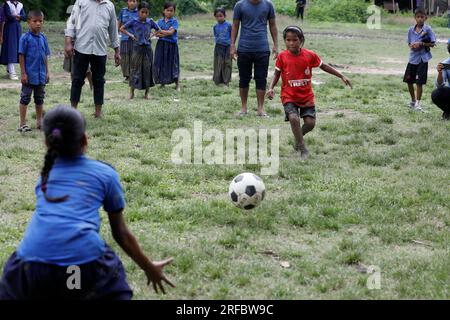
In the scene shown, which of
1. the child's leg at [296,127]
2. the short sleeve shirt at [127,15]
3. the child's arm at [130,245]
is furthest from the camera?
the short sleeve shirt at [127,15]

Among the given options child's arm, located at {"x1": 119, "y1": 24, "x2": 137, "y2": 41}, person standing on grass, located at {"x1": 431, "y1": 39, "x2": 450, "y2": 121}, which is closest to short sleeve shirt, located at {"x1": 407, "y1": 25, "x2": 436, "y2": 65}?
person standing on grass, located at {"x1": 431, "y1": 39, "x2": 450, "y2": 121}

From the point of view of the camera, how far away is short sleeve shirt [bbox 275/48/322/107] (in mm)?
7672

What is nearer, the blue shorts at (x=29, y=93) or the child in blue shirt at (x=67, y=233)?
the child in blue shirt at (x=67, y=233)

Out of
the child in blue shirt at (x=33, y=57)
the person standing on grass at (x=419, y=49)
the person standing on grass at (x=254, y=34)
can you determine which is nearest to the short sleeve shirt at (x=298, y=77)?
the person standing on grass at (x=254, y=34)

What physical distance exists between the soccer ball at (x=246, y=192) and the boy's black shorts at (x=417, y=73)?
5.86 meters

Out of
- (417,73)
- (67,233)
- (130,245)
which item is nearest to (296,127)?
(417,73)

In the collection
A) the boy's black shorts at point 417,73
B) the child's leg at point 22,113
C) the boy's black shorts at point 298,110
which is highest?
the boy's black shorts at point 417,73

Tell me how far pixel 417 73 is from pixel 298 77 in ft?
12.7

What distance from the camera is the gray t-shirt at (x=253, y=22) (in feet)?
32.0

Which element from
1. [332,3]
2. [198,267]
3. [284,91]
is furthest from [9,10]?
[332,3]

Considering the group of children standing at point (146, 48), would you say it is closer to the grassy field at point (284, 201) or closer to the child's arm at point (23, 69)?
the grassy field at point (284, 201)

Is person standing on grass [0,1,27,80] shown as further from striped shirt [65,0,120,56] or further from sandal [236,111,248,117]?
sandal [236,111,248,117]
